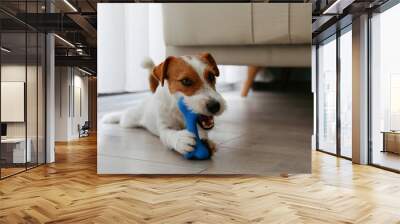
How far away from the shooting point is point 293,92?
5258mm

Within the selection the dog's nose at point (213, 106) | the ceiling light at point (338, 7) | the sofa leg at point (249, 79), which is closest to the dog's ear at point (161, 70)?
the dog's nose at point (213, 106)

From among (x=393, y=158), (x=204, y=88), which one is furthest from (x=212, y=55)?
(x=393, y=158)

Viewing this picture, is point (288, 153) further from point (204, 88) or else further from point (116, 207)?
point (116, 207)

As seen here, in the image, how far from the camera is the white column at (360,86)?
6.77 meters

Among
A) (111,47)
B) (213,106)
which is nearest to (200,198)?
(213,106)

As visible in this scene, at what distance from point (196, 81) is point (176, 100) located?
1.19 ft

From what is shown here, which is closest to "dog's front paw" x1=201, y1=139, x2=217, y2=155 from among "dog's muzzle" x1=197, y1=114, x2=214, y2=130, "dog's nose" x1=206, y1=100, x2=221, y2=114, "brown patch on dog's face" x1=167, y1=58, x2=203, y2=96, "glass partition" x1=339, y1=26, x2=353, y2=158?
"dog's muzzle" x1=197, y1=114, x2=214, y2=130

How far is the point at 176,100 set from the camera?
5.00 metres

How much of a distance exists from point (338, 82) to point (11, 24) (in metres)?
6.05

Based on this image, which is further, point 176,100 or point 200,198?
point 176,100

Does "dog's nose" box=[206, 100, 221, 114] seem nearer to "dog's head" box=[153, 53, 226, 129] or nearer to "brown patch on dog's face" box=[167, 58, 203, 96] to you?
"dog's head" box=[153, 53, 226, 129]

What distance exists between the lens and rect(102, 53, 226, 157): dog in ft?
16.1

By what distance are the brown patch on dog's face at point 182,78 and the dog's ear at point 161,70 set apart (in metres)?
0.03

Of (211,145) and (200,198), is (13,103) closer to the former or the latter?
(211,145)
